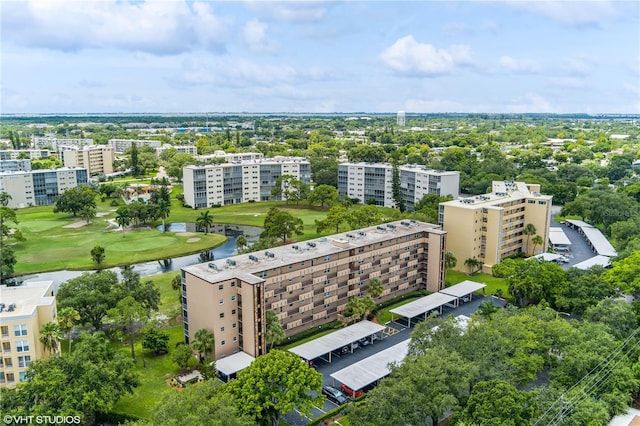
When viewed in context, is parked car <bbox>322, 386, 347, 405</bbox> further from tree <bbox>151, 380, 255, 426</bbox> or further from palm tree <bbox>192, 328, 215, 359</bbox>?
palm tree <bbox>192, 328, 215, 359</bbox>

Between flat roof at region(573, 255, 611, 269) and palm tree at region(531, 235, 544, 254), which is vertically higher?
palm tree at region(531, 235, 544, 254)

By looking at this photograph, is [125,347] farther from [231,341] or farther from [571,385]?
[571,385]

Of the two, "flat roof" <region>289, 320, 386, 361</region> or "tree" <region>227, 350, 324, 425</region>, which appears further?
"flat roof" <region>289, 320, 386, 361</region>

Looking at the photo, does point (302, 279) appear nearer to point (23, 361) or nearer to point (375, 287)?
point (375, 287)

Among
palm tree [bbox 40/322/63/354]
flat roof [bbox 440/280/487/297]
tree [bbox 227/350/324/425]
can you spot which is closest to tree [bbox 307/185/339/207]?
flat roof [bbox 440/280/487/297]

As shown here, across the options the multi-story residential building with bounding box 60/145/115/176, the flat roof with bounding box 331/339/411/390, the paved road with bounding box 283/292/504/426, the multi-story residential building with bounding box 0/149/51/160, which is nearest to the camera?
the paved road with bounding box 283/292/504/426
